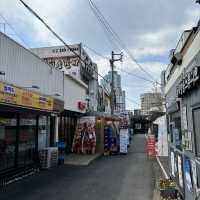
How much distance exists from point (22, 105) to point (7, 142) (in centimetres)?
181

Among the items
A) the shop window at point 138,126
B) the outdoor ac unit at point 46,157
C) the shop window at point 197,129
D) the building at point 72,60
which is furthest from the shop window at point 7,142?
the shop window at point 138,126

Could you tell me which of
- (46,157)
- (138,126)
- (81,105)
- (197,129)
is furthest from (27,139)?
(138,126)

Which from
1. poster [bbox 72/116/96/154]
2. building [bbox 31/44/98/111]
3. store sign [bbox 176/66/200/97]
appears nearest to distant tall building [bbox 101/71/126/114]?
building [bbox 31/44/98/111]

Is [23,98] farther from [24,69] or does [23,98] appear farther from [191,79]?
[191,79]

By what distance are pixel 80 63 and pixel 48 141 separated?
11393 millimetres

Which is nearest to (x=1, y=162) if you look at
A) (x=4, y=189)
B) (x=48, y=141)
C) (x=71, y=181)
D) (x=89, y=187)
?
(x=4, y=189)

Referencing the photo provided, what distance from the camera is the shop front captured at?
9711 millimetres

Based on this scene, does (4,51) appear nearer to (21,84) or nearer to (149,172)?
(21,84)

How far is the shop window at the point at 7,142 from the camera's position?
34.7ft

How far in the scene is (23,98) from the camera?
1031 cm

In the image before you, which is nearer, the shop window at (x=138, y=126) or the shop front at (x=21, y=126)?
the shop front at (x=21, y=126)

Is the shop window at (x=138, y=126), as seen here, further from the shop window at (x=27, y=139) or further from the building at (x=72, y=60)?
the shop window at (x=27, y=139)

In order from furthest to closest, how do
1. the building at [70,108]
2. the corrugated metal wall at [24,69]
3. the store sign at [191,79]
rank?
the building at [70,108], the corrugated metal wall at [24,69], the store sign at [191,79]

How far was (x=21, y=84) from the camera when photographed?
435 inches
